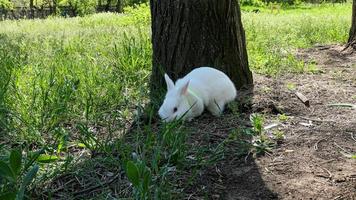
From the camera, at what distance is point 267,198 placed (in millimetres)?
2236

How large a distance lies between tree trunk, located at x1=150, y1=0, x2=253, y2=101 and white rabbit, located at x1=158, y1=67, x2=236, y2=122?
299 millimetres

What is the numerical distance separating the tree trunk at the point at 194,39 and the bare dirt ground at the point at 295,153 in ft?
1.38

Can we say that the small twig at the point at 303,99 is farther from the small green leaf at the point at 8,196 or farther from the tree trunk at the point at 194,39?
the small green leaf at the point at 8,196

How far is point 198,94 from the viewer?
12.1 ft

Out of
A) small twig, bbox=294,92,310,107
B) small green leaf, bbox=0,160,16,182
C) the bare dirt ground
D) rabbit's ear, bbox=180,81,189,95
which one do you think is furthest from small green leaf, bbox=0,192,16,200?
small twig, bbox=294,92,310,107

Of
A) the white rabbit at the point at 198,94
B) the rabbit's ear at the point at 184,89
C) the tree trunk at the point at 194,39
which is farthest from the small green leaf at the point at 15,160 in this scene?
the tree trunk at the point at 194,39

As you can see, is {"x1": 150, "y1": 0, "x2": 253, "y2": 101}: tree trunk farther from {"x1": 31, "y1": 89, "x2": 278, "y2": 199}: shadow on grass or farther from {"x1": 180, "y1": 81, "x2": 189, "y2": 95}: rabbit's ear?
{"x1": 31, "y1": 89, "x2": 278, "y2": 199}: shadow on grass

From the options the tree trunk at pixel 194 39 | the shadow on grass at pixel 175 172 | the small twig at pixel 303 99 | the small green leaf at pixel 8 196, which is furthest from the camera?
the tree trunk at pixel 194 39

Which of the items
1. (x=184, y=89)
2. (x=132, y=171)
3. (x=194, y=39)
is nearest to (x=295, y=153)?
(x=184, y=89)

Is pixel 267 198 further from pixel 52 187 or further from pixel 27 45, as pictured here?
pixel 27 45

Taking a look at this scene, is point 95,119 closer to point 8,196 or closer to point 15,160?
point 15,160

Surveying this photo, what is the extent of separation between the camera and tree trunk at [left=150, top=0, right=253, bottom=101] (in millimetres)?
4039

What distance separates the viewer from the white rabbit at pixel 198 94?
3.45m

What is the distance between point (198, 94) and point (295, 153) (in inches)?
45.3
